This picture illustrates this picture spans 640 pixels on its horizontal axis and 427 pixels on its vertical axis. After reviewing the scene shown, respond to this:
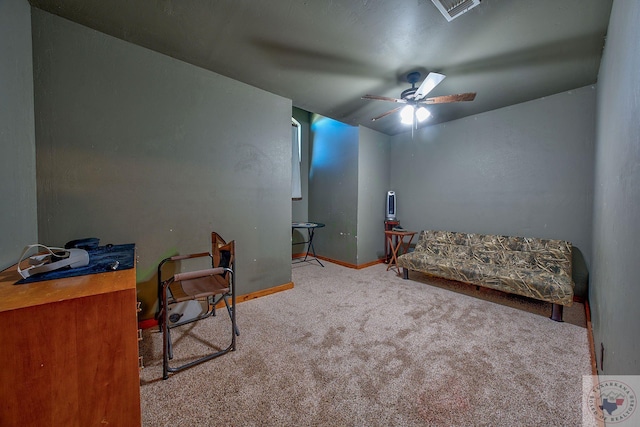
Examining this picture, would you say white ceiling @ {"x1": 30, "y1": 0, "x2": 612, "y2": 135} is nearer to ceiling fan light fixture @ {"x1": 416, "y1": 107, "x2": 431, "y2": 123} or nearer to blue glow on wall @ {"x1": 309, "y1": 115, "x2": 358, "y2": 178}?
ceiling fan light fixture @ {"x1": 416, "y1": 107, "x2": 431, "y2": 123}

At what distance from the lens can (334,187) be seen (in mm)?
4547

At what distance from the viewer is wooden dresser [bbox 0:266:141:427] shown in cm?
76

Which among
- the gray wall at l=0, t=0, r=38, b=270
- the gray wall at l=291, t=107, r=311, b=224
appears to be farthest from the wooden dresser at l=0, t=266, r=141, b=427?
the gray wall at l=291, t=107, r=311, b=224

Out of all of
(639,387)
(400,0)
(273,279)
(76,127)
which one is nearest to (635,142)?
(639,387)

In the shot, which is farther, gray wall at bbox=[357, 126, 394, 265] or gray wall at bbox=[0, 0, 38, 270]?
gray wall at bbox=[357, 126, 394, 265]

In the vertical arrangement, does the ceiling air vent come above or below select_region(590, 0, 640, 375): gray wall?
above

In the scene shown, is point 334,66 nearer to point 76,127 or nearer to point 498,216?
point 76,127

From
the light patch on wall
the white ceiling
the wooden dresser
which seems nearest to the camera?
the wooden dresser

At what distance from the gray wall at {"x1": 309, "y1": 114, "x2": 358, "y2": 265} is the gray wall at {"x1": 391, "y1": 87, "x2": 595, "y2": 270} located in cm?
112

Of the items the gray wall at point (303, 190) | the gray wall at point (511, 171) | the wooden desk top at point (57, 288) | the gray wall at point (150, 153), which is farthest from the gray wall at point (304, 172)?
the wooden desk top at point (57, 288)

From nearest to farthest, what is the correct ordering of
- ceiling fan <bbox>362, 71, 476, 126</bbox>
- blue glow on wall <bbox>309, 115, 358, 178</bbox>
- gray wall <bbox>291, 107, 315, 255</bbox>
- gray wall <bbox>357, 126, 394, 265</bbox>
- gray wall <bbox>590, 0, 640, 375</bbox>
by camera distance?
gray wall <bbox>590, 0, 640, 375</bbox> → ceiling fan <bbox>362, 71, 476, 126</bbox> → gray wall <bbox>357, 126, 394, 265</bbox> → blue glow on wall <bbox>309, 115, 358, 178</bbox> → gray wall <bbox>291, 107, 315, 255</bbox>

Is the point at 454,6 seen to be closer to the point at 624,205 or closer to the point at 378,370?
the point at 624,205

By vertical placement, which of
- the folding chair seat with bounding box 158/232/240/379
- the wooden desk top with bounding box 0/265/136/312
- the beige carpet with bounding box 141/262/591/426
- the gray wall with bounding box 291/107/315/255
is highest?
the gray wall with bounding box 291/107/315/255

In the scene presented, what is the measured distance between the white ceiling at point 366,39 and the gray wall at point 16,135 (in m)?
0.39
